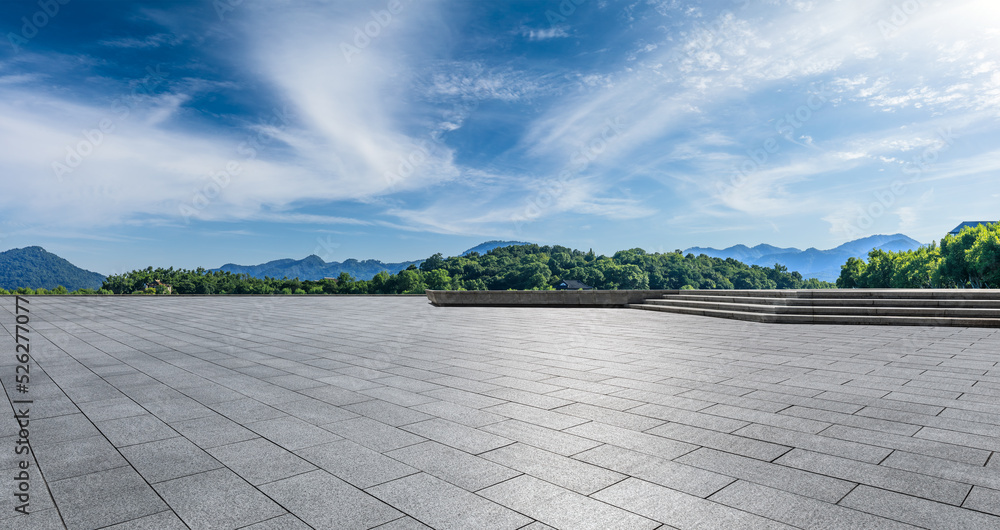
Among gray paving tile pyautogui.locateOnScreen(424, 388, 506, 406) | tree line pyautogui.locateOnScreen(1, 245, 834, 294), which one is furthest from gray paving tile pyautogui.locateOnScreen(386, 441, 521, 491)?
tree line pyautogui.locateOnScreen(1, 245, 834, 294)

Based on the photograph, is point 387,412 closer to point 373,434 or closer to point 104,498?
point 373,434

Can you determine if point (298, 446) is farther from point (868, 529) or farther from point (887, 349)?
point (887, 349)

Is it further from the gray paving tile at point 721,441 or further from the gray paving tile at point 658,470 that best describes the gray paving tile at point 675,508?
the gray paving tile at point 721,441

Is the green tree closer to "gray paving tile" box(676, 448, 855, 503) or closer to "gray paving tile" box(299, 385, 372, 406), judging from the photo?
"gray paving tile" box(676, 448, 855, 503)

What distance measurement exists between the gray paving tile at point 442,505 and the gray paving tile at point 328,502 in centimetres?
11

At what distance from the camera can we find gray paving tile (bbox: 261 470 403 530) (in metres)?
3.06

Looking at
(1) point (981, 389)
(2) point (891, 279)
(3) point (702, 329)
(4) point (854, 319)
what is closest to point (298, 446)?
(1) point (981, 389)

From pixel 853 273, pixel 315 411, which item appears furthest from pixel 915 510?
pixel 853 273

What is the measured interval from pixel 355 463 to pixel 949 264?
7391cm

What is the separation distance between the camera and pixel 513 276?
105188mm

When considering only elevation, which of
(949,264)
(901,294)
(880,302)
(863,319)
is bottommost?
(863,319)

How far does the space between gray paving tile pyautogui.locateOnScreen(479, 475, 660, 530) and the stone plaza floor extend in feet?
0.05

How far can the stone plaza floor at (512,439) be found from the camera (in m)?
3.18

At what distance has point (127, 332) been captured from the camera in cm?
1278
